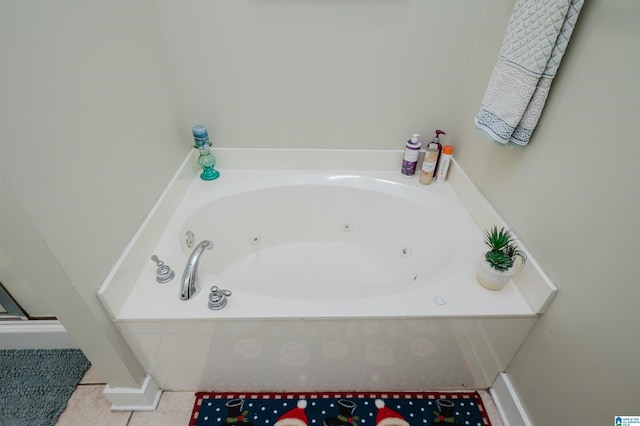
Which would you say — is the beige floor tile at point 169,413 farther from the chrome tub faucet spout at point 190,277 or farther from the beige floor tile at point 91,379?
the chrome tub faucet spout at point 190,277

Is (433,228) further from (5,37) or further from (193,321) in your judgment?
(5,37)

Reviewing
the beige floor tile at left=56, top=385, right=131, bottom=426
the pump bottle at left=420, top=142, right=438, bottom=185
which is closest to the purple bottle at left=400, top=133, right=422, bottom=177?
the pump bottle at left=420, top=142, right=438, bottom=185

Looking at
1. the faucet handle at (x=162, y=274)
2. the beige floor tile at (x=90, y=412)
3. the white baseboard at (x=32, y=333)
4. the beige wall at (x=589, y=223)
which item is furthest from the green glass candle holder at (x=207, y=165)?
the beige wall at (x=589, y=223)

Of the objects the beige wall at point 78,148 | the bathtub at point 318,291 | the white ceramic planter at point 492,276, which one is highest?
the beige wall at point 78,148

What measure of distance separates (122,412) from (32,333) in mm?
517

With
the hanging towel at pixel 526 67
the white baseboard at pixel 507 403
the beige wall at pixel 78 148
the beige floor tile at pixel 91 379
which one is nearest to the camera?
the beige wall at pixel 78 148

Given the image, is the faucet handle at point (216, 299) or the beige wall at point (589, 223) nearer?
the beige wall at point (589, 223)

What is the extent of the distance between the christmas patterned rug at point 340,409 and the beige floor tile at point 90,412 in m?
0.27

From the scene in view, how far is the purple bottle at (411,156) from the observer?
1.39 metres

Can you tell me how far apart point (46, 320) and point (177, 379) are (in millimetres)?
619

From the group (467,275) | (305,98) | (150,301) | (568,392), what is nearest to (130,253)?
(150,301)

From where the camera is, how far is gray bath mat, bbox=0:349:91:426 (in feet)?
3.53

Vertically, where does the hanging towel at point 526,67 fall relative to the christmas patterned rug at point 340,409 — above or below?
above

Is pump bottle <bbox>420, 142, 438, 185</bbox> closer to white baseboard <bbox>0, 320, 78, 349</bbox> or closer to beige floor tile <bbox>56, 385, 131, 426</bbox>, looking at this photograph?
beige floor tile <bbox>56, 385, 131, 426</bbox>
